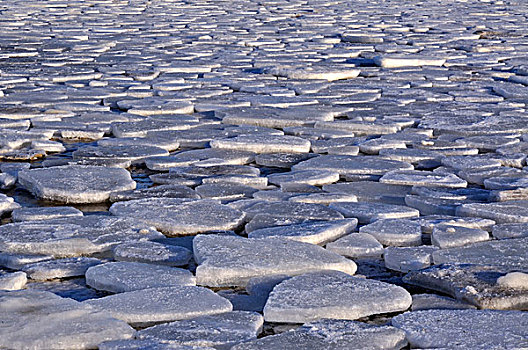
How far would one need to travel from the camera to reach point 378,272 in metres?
2.18

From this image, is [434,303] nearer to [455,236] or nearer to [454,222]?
[455,236]

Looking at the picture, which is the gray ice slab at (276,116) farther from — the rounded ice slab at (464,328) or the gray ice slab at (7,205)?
the rounded ice slab at (464,328)

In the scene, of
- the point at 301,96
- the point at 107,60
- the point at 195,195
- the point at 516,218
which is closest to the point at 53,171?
the point at 195,195

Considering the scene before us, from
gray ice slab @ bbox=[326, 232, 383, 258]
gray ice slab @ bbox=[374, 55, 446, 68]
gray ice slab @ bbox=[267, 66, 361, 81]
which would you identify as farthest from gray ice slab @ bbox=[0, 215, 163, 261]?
gray ice slab @ bbox=[374, 55, 446, 68]

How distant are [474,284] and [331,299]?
13.6 inches

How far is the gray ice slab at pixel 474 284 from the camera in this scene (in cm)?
192

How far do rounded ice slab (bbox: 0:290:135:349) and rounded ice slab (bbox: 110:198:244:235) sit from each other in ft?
1.99

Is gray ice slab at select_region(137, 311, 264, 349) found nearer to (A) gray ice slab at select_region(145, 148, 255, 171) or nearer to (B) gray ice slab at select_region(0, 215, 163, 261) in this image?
(B) gray ice slab at select_region(0, 215, 163, 261)

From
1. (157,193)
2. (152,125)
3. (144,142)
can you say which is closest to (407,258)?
(157,193)

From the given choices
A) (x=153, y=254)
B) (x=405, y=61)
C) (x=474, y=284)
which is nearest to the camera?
(x=474, y=284)

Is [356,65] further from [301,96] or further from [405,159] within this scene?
[405,159]

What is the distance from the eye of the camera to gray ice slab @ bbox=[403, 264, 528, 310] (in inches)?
75.6

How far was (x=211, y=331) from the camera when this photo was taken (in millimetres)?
1778

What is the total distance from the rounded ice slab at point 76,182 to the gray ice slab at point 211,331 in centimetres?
107
